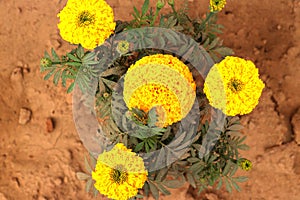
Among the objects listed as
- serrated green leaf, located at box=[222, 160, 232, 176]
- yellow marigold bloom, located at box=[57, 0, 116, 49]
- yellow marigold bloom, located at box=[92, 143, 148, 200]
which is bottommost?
serrated green leaf, located at box=[222, 160, 232, 176]

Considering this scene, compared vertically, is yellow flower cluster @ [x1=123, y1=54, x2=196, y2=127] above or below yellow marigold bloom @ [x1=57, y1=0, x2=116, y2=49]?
below

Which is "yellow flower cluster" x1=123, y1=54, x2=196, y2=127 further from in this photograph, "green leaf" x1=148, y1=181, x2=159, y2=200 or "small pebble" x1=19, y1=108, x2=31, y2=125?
"small pebble" x1=19, y1=108, x2=31, y2=125

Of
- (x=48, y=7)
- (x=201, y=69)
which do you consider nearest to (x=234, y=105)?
(x=201, y=69)

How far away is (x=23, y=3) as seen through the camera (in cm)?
360

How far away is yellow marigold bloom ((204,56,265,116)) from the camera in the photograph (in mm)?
2215

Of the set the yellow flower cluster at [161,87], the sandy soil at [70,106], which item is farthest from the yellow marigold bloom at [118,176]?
the sandy soil at [70,106]

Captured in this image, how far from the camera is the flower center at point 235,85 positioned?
2.22 meters

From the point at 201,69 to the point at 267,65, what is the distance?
0.99m

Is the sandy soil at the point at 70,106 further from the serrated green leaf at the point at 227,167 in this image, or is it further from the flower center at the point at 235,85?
the flower center at the point at 235,85

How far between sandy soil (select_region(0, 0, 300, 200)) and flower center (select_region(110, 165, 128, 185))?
1155 mm

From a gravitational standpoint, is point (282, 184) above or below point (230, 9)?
below

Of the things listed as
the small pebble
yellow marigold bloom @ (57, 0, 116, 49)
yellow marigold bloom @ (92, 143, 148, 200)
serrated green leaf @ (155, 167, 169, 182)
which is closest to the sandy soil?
the small pebble

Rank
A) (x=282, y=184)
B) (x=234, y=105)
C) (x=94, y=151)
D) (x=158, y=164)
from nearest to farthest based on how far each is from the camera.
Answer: (x=234, y=105), (x=158, y=164), (x=94, y=151), (x=282, y=184)

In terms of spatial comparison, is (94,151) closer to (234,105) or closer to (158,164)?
(158,164)
